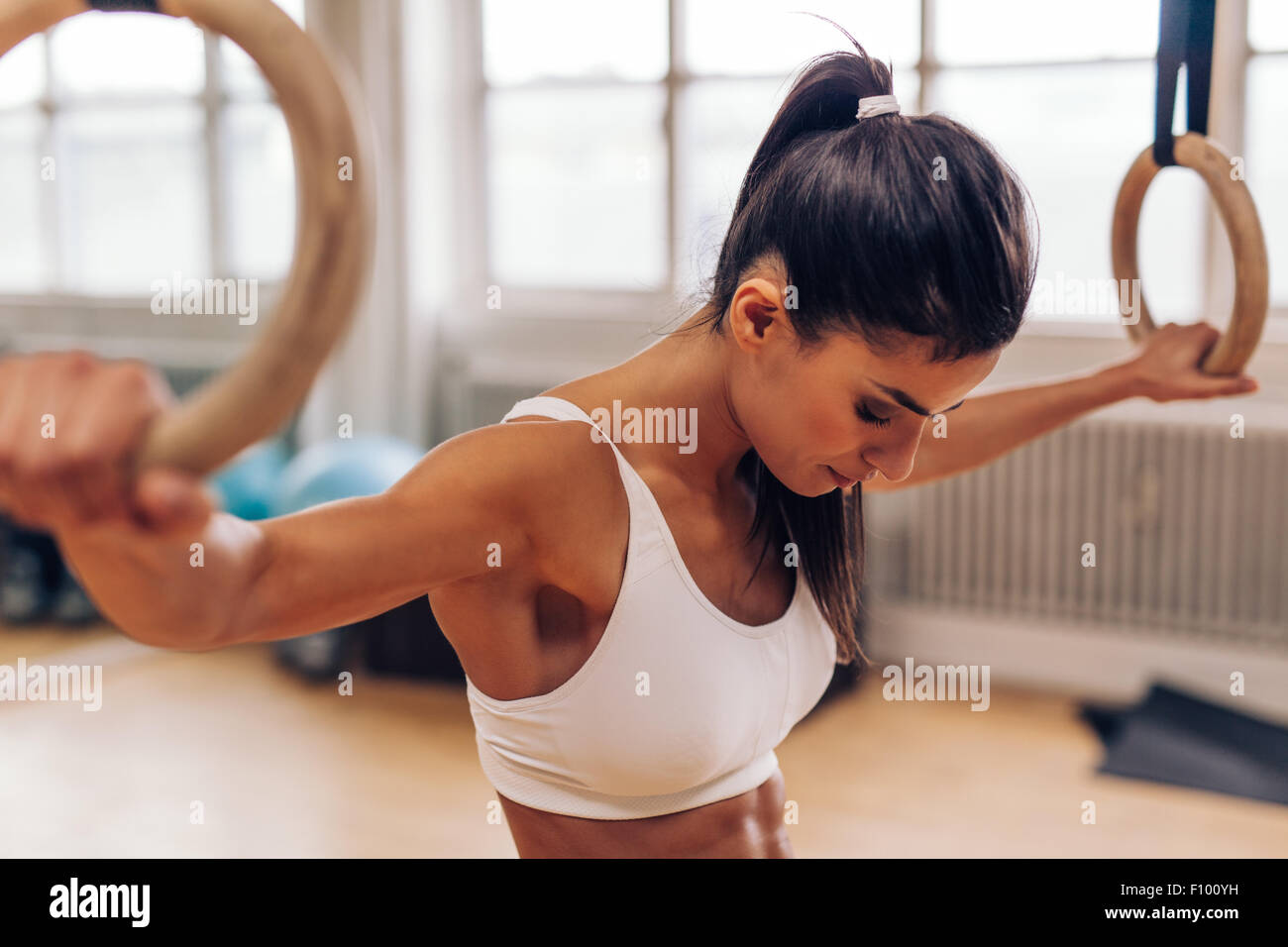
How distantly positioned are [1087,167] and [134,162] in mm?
2727

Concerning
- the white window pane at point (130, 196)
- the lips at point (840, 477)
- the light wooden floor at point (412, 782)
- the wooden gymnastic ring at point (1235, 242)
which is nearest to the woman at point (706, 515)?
the lips at point (840, 477)

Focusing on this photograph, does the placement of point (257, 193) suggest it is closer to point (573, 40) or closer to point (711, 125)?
point (573, 40)

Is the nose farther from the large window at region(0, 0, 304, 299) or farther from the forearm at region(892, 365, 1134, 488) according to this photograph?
the large window at region(0, 0, 304, 299)

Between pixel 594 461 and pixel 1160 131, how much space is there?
722 mm

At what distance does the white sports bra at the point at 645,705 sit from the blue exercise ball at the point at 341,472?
2342 mm

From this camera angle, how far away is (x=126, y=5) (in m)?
0.67

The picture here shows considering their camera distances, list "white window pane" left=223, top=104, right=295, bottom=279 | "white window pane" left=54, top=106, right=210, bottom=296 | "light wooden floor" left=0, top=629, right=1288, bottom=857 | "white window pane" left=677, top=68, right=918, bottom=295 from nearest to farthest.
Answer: "light wooden floor" left=0, top=629, right=1288, bottom=857 → "white window pane" left=54, top=106, right=210, bottom=296 → "white window pane" left=677, top=68, right=918, bottom=295 → "white window pane" left=223, top=104, right=295, bottom=279

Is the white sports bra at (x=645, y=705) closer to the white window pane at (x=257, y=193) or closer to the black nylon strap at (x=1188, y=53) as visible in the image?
the black nylon strap at (x=1188, y=53)


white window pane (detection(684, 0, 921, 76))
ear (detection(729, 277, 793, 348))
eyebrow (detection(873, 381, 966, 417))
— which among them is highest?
white window pane (detection(684, 0, 921, 76))

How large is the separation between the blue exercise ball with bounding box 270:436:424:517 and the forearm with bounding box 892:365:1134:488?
6.93 feet

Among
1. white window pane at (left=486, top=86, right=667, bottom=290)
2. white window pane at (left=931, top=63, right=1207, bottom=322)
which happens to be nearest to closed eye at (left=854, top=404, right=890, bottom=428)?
white window pane at (left=931, top=63, right=1207, bottom=322)

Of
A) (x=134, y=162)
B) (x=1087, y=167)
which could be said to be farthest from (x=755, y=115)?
(x=134, y=162)

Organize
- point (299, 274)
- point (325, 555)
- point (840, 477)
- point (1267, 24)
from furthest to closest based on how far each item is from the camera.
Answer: point (1267, 24) → point (840, 477) → point (325, 555) → point (299, 274)

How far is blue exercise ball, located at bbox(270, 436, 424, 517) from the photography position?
3.35 m
